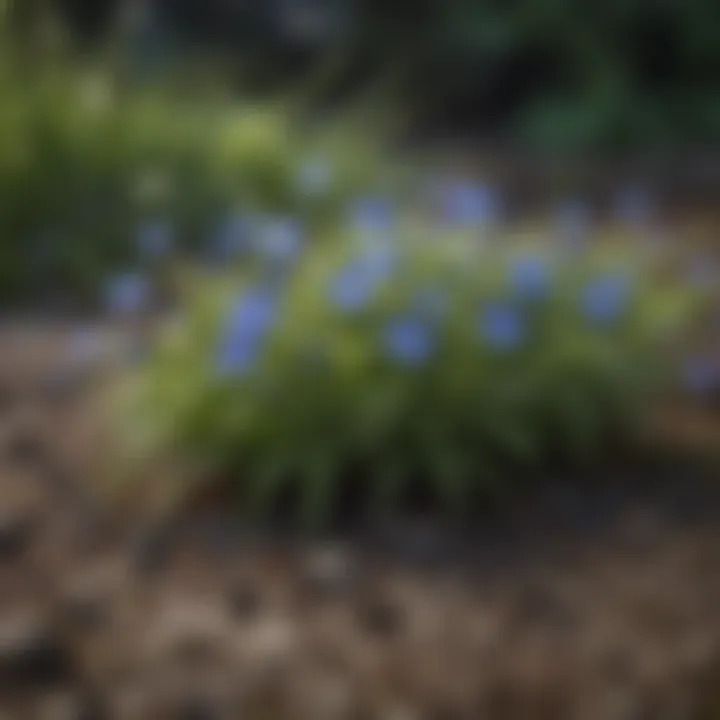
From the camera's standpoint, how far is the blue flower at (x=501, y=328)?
3182 mm

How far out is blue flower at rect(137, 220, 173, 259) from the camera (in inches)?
173

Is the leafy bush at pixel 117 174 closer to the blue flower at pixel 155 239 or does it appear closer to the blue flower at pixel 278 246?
the blue flower at pixel 155 239

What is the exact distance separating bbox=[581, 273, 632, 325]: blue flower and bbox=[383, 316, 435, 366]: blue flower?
36cm

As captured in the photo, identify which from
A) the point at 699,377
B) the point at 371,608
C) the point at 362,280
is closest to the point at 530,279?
the point at 362,280

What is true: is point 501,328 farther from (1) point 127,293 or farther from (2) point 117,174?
(2) point 117,174

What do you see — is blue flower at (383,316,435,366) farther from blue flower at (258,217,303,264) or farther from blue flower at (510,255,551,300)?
blue flower at (258,217,303,264)

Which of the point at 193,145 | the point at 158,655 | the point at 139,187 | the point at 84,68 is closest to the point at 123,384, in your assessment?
the point at 158,655

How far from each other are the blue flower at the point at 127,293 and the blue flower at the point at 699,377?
1136mm

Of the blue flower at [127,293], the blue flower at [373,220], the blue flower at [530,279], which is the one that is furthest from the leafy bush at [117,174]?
the blue flower at [530,279]

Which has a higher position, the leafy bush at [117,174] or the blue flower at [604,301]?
the blue flower at [604,301]

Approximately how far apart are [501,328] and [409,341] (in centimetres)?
17

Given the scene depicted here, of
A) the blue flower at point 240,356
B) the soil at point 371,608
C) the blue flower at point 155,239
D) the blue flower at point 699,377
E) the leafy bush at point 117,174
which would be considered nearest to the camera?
the soil at point 371,608

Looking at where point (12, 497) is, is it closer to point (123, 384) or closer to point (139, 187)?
point (123, 384)

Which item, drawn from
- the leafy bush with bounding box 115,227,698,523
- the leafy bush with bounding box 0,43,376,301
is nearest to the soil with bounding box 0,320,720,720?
the leafy bush with bounding box 115,227,698,523
